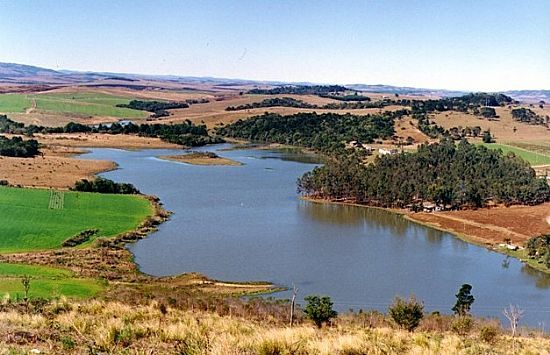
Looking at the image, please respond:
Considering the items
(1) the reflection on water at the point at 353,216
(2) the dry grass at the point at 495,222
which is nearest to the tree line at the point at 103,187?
(1) the reflection on water at the point at 353,216

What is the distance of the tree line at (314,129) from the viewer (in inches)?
2872

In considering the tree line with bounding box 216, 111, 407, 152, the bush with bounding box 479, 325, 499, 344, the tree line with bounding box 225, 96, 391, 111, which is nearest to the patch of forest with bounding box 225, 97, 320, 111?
the tree line with bounding box 225, 96, 391, 111

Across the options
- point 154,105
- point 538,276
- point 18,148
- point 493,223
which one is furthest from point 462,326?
point 154,105

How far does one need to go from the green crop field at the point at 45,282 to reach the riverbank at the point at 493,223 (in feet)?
66.3

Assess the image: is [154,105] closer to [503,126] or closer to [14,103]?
[14,103]

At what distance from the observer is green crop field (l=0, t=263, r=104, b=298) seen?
18172 millimetres

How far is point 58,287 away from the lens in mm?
19344

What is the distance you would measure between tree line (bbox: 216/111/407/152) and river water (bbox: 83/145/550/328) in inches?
1220

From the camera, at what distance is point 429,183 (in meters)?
42.5

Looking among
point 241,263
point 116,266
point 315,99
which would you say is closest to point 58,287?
point 116,266

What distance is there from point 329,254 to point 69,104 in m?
81.8

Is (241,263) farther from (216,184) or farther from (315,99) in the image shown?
(315,99)

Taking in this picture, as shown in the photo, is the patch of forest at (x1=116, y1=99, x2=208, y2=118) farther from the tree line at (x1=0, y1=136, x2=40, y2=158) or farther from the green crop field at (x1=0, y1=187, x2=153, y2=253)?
the green crop field at (x1=0, y1=187, x2=153, y2=253)

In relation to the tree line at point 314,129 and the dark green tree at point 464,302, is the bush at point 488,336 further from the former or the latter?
the tree line at point 314,129
